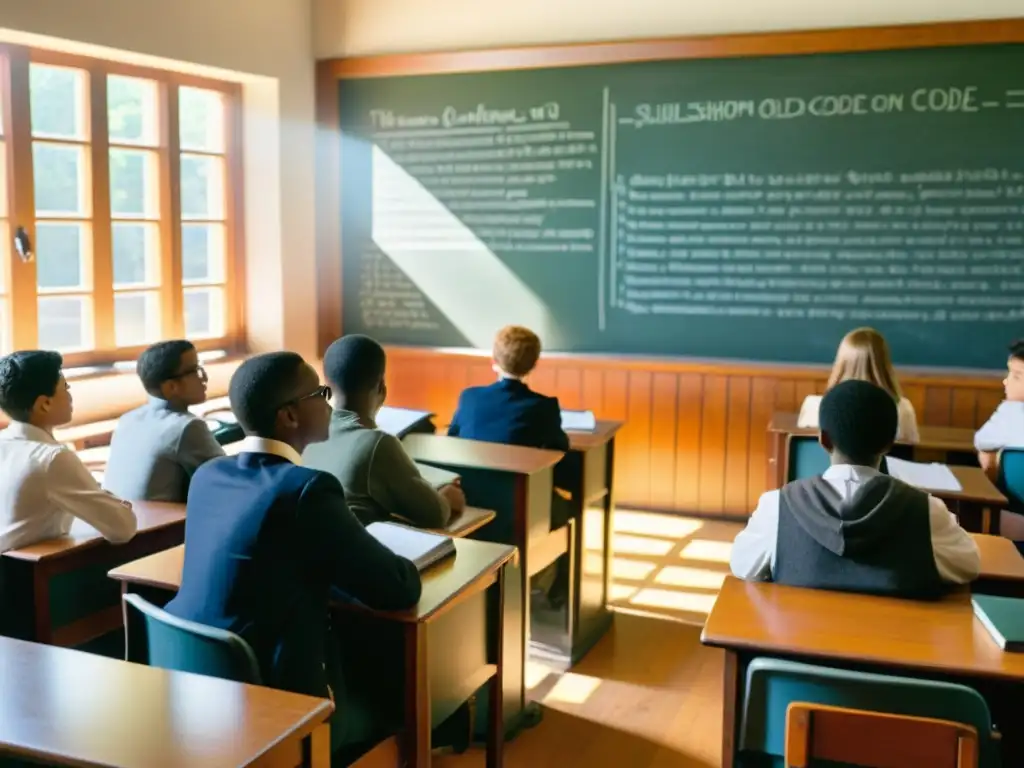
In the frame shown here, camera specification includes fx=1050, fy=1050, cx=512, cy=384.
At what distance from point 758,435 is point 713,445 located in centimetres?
23

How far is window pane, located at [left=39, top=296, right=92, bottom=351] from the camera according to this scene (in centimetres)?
448

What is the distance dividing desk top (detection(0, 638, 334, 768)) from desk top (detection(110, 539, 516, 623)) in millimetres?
448

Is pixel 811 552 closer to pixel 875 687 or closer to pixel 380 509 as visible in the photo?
pixel 875 687

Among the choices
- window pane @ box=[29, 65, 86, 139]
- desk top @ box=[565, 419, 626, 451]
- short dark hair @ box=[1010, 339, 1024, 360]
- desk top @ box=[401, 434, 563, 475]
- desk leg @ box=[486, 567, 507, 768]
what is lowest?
desk leg @ box=[486, 567, 507, 768]

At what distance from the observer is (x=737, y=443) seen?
5156 millimetres

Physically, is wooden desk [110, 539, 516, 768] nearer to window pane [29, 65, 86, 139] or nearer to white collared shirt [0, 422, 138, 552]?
white collared shirt [0, 422, 138, 552]

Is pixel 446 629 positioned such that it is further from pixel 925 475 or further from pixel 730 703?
pixel 925 475

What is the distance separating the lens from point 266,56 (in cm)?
539

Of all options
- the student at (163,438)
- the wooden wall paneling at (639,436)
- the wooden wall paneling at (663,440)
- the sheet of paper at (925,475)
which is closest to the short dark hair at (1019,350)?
the sheet of paper at (925,475)

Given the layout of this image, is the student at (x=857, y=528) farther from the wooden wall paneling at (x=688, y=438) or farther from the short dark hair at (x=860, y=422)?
the wooden wall paneling at (x=688, y=438)

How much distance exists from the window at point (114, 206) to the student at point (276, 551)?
2.85 meters

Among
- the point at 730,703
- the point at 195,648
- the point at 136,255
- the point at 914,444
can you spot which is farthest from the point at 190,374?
the point at 914,444

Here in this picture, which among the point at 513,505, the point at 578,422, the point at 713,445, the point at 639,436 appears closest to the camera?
the point at 513,505

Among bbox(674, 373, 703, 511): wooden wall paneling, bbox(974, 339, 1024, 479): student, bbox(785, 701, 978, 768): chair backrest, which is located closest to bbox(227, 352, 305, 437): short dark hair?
bbox(785, 701, 978, 768): chair backrest
